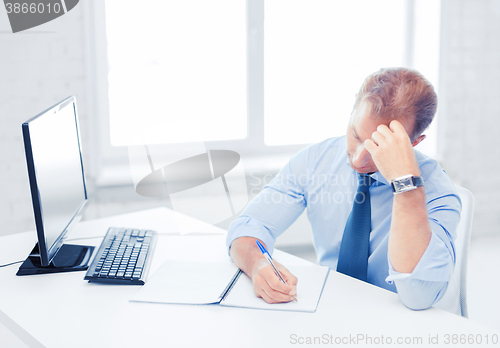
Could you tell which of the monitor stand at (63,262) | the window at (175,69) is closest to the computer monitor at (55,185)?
the monitor stand at (63,262)

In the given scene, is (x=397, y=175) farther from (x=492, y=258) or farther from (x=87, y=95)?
(x=492, y=258)

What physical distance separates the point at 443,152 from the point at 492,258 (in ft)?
2.41

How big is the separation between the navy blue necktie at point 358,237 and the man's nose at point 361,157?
81 mm

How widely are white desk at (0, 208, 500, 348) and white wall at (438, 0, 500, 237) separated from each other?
7.12 feet

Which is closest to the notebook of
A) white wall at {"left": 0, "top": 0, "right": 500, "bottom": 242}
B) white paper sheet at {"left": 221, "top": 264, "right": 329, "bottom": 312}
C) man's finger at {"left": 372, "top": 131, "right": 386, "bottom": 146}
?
white paper sheet at {"left": 221, "top": 264, "right": 329, "bottom": 312}

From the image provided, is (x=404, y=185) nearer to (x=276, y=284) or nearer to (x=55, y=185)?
(x=276, y=284)

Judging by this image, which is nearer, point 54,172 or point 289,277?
point 289,277

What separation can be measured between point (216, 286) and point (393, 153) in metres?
0.51

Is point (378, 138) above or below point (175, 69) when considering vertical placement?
below

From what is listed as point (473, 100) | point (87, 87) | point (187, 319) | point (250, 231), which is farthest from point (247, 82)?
point (187, 319)

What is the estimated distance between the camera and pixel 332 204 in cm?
135

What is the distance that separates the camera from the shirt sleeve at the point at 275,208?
1275 millimetres

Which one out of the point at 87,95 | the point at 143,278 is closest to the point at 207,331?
the point at 143,278

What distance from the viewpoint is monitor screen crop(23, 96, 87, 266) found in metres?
1.00
